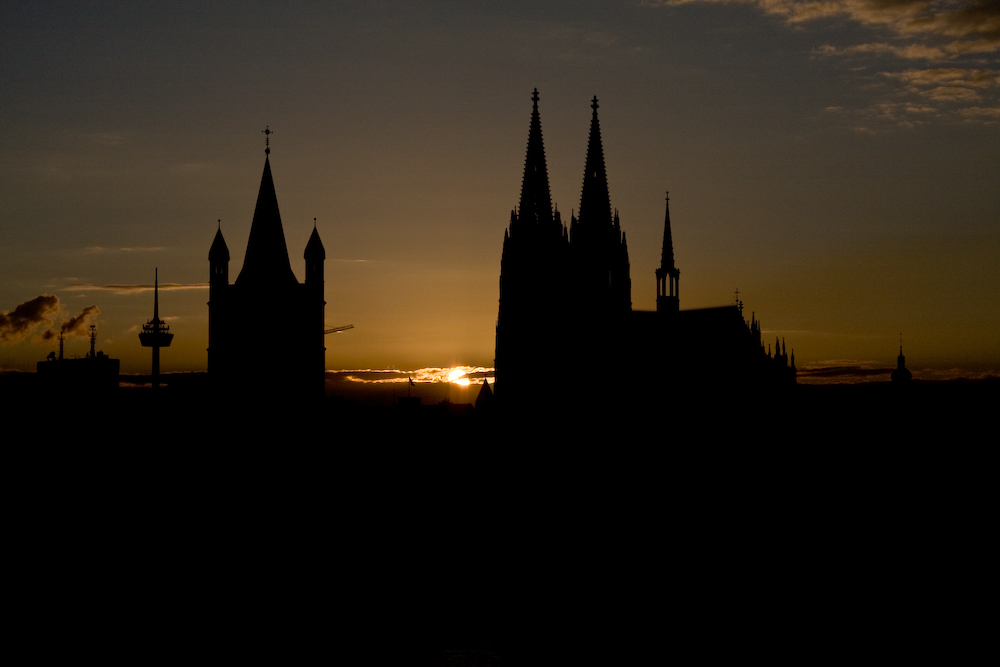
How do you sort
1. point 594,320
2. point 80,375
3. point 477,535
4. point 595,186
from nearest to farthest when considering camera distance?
point 595,186, point 594,320, point 477,535, point 80,375

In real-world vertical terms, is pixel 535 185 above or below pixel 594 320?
above

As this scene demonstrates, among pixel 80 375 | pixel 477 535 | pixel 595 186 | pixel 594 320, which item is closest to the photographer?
pixel 595 186

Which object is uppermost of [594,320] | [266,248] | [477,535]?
[266,248]

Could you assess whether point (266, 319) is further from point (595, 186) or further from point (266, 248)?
point (595, 186)

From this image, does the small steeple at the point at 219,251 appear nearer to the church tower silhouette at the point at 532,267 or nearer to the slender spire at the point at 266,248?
the slender spire at the point at 266,248

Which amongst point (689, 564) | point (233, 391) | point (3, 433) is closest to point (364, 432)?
point (233, 391)

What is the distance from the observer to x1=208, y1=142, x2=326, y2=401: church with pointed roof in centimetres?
11181

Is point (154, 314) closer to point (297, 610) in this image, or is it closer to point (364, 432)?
point (364, 432)

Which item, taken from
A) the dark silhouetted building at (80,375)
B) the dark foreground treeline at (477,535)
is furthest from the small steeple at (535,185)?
the dark silhouetted building at (80,375)

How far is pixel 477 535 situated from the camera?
11350 centimetres

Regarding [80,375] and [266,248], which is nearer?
[266,248]

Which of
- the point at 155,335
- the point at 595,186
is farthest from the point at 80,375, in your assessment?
the point at 595,186

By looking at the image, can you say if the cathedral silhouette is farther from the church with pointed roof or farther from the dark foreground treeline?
the church with pointed roof

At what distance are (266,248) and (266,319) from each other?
638 centimetres
